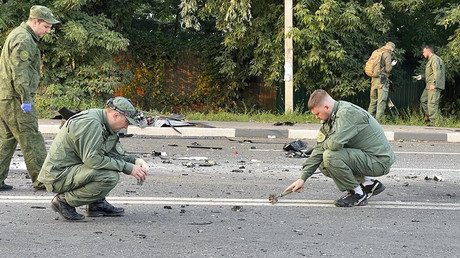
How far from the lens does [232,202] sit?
7129mm

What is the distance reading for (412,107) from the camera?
22.0 meters

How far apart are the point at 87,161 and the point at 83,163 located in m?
0.20

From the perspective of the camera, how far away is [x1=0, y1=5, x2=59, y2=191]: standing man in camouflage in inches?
282

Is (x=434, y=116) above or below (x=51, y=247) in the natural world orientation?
below

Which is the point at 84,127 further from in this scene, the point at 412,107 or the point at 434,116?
the point at 412,107

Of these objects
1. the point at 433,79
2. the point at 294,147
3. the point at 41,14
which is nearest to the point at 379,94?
the point at 433,79

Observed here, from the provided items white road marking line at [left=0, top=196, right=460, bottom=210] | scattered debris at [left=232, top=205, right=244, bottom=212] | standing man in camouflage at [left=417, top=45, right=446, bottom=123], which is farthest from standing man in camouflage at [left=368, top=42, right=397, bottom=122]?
scattered debris at [left=232, top=205, right=244, bottom=212]

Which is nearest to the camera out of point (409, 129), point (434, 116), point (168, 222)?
point (168, 222)

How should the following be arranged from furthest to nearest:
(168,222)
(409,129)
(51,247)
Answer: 1. (409,129)
2. (168,222)
3. (51,247)

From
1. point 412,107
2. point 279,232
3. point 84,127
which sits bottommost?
point 412,107

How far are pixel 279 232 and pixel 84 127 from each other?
1750mm

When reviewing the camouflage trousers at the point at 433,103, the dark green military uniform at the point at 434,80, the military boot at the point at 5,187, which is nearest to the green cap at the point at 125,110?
the military boot at the point at 5,187

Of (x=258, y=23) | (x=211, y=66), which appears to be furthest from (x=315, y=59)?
(x=211, y=66)

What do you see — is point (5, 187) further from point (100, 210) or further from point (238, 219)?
point (238, 219)
